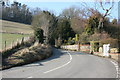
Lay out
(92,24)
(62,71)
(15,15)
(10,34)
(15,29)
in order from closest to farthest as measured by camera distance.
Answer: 1. (62,71)
2. (92,24)
3. (10,34)
4. (15,29)
5. (15,15)

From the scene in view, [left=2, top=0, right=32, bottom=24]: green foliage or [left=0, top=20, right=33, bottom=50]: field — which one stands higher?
[left=2, top=0, right=32, bottom=24]: green foliage

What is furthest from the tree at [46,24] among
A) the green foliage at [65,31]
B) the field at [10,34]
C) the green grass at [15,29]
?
the green grass at [15,29]

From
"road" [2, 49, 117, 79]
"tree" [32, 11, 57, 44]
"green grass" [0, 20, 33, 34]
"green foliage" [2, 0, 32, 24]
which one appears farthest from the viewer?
"green foliage" [2, 0, 32, 24]

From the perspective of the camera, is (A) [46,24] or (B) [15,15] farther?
(B) [15,15]

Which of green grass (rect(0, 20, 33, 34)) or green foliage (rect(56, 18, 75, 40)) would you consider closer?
green foliage (rect(56, 18, 75, 40))

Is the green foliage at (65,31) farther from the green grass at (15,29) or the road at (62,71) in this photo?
the road at (62,71)

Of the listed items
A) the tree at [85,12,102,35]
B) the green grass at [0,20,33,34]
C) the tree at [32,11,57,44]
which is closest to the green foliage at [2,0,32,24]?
the green grass at [0,20,33,34]

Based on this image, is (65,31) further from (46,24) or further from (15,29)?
(15,29)

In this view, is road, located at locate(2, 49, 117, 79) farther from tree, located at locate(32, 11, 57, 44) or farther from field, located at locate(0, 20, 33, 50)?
tree, located at locate(32, 11, 57, 44)

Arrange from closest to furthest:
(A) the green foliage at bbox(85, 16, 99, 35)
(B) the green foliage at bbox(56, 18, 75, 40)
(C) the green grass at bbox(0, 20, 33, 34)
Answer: (A) the green foliage at bbox(85, 16, 99, 35) → (B) the green foliage at bbox(56, 18, 75, 40) → (C) the green grass at bbox(0, 20, 33, 34)

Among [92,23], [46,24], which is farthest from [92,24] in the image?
[46,24]

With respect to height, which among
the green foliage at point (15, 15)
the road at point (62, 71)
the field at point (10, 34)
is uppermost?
the green foliage at point (15, 15)

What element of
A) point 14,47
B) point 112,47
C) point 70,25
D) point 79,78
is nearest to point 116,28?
point 70,25

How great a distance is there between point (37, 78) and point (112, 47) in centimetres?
1955
